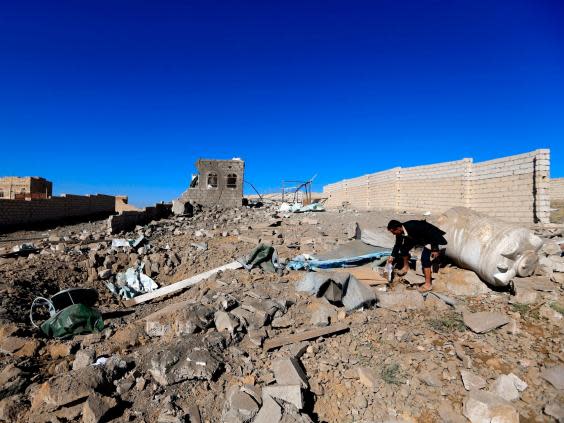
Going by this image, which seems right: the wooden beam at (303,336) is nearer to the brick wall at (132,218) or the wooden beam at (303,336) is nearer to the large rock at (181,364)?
the large rock at (181,364)

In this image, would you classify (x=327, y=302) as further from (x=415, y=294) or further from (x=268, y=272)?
(x=268, y=272)

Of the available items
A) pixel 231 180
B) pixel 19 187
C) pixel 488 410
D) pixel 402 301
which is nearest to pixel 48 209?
pixel 19 187

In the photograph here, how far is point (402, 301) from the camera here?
4.17 metres

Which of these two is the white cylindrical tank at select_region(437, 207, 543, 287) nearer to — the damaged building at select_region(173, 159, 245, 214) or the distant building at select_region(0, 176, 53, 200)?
the damaged building at select_region(173, 159, 245, 214)

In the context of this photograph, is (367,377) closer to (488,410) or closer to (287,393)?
(287,393)

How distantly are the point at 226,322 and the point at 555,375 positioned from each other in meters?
3.10

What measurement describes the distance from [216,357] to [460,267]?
3802 millimetres

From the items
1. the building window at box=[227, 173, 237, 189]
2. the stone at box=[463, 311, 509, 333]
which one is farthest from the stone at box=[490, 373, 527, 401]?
the building window at box=[227, 173, 237, 189]

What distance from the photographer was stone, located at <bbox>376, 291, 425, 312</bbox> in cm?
411

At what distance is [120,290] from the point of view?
242 inches

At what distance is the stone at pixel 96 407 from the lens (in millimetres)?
2348

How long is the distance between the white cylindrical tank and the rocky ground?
0.54 ft

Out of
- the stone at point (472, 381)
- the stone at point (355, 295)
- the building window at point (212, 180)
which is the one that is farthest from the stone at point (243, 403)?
the building window at point (212, 180)

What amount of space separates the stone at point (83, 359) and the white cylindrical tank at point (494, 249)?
15.9 feet
